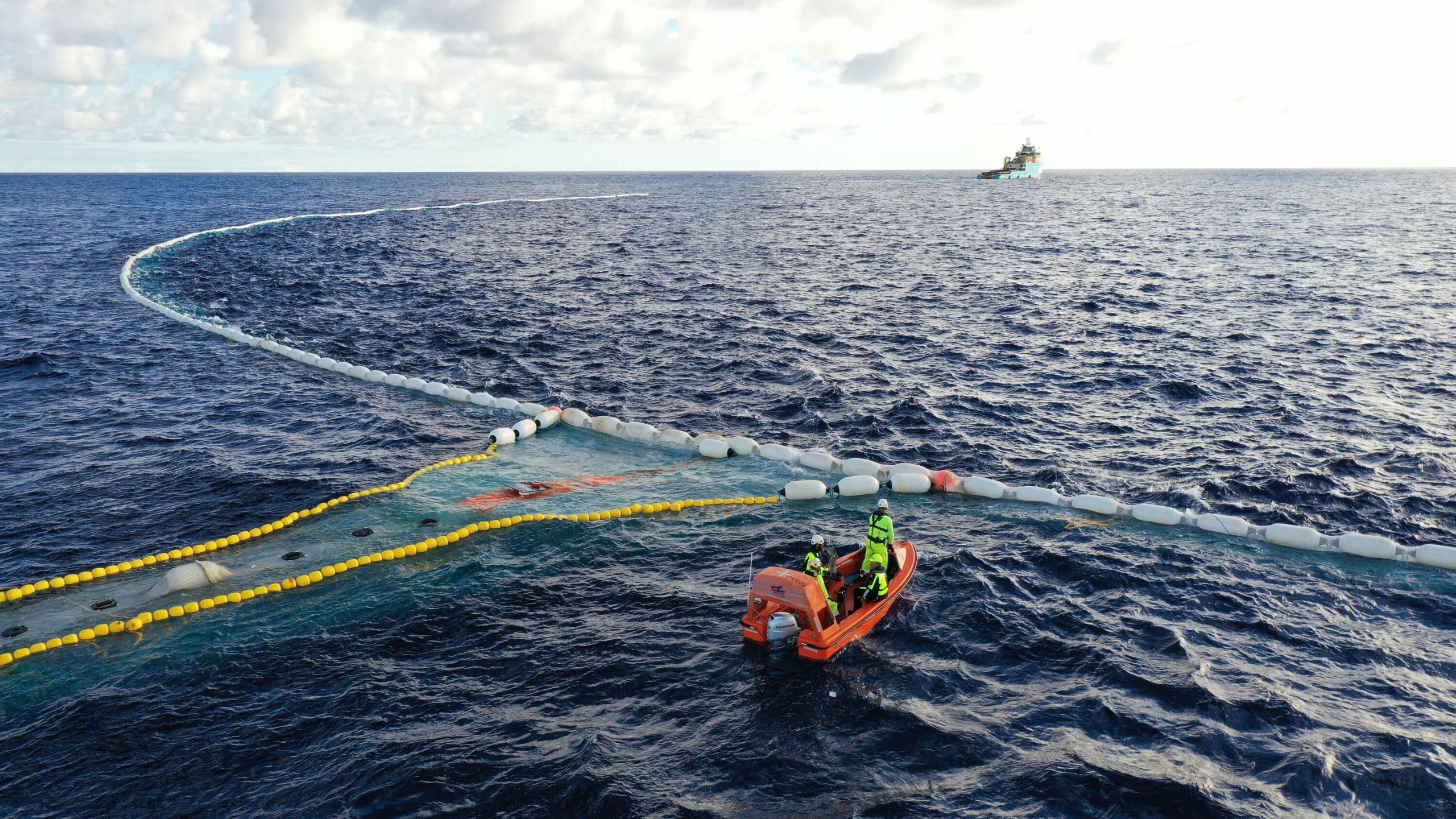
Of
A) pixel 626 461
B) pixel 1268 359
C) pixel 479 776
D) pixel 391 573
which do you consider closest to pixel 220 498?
pixel 391 573

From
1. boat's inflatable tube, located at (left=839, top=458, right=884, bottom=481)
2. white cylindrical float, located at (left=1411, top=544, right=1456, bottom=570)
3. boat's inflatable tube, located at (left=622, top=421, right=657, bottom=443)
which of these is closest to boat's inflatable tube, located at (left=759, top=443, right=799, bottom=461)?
boat's inflatable tube, located at (left=839, top=458, right=884, bottom=481)

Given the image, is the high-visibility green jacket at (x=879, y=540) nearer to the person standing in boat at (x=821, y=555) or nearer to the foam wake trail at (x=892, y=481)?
the person standing in boat at (x=821, y=555)

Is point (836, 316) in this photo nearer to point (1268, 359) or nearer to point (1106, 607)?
point (1268, 359)

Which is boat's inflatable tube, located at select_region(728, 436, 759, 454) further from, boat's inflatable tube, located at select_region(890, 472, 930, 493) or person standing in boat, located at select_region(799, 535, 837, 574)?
person standing in boat, located at select_region(799, 535, 837, 574)

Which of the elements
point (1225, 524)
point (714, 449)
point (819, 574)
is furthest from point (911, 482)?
point (819, 574)

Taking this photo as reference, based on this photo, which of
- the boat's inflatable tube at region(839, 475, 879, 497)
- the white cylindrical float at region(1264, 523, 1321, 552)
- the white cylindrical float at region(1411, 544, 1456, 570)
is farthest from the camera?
the boat's inflatable tube at region(839, 475, 879, 497)
